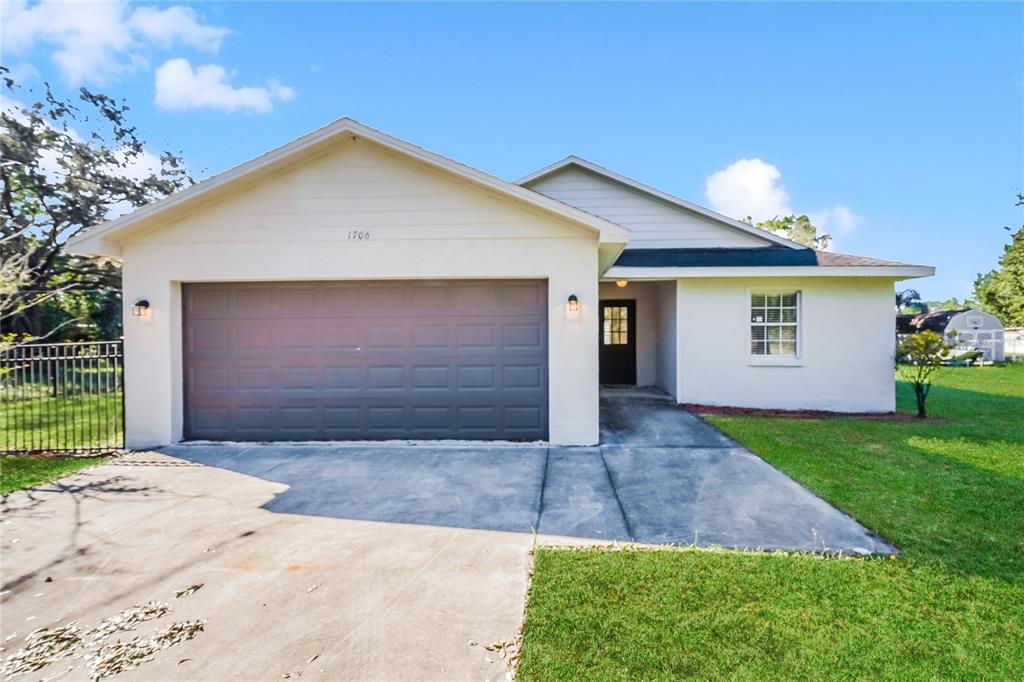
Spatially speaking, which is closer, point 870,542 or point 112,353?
point 870,542

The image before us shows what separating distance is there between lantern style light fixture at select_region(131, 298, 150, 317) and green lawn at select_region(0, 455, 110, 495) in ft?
6.81

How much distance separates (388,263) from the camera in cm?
669

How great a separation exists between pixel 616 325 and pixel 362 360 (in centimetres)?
770

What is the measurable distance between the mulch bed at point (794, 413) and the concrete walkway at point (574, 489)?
204cm

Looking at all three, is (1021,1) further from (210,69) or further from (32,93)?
(32,93)

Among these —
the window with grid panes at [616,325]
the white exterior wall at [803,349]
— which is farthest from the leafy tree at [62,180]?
the white exterior wall at [803,349]

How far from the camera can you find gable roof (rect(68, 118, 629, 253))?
6270mm

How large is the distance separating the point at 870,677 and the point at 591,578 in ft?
4.90

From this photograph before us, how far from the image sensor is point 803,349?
381 inches

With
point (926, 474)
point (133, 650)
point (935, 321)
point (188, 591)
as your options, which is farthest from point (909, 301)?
point (133, 650)

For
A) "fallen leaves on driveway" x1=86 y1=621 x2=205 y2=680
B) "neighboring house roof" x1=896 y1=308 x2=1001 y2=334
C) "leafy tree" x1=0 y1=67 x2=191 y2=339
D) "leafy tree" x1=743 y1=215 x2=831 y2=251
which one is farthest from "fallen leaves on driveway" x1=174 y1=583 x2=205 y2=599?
"leafy tree" x1=743 y1=215 x2=831 y2=251

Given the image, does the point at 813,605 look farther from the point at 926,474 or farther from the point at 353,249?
the point at 353,249

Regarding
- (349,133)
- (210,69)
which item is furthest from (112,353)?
(210,69)

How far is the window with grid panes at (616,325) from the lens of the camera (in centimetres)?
1247
